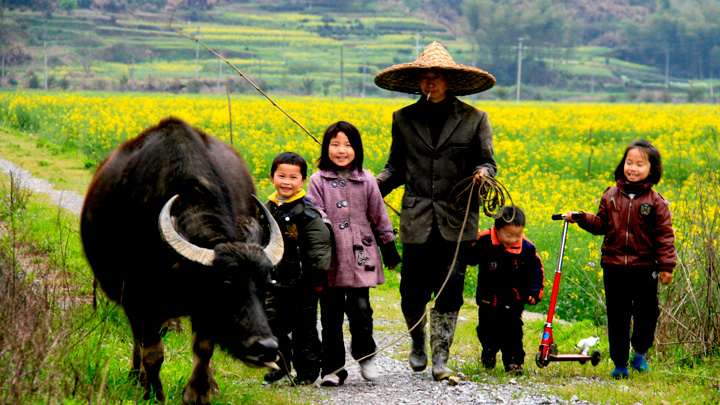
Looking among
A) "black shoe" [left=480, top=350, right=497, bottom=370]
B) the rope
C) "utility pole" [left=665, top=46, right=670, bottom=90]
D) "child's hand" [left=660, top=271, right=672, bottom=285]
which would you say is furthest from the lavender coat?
"utility pole" [left=665, top=46, right=670, bottom=90]

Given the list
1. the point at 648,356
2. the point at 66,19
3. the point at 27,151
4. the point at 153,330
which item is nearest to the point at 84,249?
the point at 153,330

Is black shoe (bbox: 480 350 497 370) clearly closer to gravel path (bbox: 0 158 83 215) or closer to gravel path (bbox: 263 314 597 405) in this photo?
gravel path (bbox: 263 314 597 405)

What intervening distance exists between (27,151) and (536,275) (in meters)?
14.4

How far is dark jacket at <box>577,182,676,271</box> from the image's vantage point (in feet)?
15.9

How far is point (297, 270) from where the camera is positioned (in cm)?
477

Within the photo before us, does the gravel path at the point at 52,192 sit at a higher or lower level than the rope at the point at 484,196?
lower

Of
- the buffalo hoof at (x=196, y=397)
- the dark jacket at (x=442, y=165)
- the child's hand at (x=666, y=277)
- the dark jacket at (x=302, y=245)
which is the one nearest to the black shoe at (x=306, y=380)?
the dark jacket at (x=302, y=245)

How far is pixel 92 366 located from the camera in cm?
400

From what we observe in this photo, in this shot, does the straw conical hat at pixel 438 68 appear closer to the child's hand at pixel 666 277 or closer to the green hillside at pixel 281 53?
the child's hand at pixel 666 277

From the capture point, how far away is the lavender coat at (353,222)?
4895 mm

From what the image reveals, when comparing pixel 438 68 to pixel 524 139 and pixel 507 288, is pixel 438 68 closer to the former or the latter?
pixel 507 288

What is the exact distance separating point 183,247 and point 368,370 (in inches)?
78.4

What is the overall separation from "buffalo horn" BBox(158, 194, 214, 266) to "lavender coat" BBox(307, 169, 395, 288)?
1.45 meters

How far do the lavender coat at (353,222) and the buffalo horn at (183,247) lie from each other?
4.76 ft
